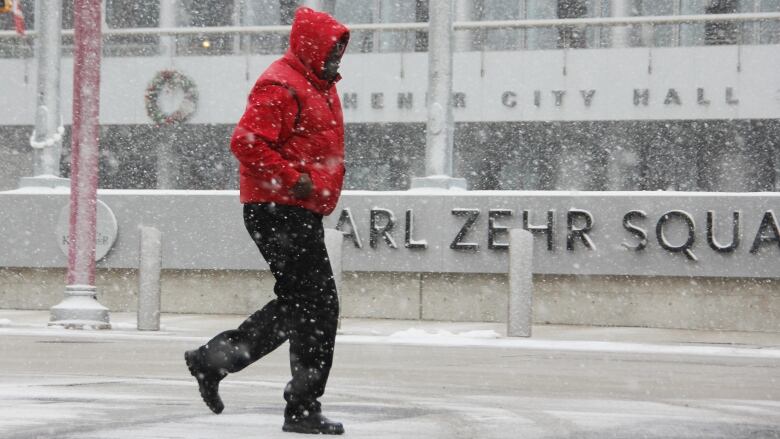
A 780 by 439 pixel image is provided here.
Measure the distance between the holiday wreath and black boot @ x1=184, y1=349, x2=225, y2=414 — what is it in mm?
20579

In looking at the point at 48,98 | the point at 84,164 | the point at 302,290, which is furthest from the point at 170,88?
the point at 302,290

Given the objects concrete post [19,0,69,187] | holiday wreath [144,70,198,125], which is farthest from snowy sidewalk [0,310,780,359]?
holiday wreath [144,70,198,125]

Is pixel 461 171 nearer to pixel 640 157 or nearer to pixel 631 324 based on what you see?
pixel 640 157

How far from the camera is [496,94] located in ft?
81.8

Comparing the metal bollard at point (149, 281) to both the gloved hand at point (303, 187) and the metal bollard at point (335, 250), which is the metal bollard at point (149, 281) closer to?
the metal bollard at point (335, 250)

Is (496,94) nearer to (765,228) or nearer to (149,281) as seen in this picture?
(765,228)

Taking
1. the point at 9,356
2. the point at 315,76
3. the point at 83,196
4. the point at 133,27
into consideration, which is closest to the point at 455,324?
the point at 83,196

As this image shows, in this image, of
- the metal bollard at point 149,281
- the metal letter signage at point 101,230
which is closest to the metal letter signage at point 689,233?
the metal bollard at point 149,281

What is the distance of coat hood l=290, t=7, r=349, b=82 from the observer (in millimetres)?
5352

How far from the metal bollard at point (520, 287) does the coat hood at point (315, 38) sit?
8114 millimetres

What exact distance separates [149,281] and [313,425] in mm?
8918

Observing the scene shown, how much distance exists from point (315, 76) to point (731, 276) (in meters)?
10.6

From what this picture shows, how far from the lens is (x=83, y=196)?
13.8 metres

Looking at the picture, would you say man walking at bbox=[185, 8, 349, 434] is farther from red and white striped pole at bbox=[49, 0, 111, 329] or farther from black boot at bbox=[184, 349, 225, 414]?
red and white striped pole at bbox=[49, 0, 111, 329]
